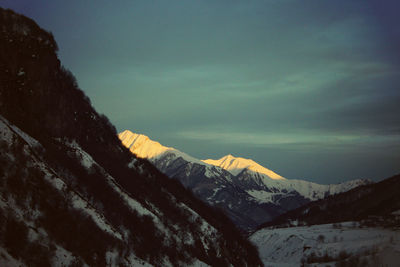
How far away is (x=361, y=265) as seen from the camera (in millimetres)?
121125

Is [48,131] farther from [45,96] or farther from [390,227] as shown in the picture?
[390,227]

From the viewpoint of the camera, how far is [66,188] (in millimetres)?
48312

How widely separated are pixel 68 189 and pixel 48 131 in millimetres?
23211

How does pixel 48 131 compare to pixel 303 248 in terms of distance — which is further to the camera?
pixel 303 248

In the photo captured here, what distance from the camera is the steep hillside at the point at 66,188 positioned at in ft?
121

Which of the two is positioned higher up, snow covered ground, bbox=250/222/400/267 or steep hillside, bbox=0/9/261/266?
steep hillside, bbox=0/9/261/266

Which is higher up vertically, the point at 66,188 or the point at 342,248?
the point at 66,188

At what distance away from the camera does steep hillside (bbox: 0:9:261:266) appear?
36.9 meters

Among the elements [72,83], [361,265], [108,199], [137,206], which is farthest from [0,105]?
[361,265]

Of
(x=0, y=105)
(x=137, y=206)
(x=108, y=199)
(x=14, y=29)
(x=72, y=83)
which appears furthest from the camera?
(x=72, y=83)

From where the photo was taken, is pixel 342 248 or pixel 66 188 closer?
pixel 66 188

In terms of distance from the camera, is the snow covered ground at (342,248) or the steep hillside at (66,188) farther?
the snow covered ground at (342,248)

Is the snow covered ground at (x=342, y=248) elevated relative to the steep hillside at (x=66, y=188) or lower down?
lower down

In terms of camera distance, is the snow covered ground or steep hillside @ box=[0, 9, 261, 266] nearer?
steep hillside @ box=[0, 9, 261, 266]
